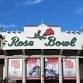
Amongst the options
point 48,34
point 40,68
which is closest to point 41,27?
point 48,34

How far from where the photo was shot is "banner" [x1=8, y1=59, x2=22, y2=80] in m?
104

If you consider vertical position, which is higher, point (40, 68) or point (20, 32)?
point (20, 32)

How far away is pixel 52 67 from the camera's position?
343 feet

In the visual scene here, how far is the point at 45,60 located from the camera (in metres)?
105

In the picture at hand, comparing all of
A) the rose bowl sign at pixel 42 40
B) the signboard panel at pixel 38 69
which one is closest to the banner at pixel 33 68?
the signboard panel at pixel 38 69

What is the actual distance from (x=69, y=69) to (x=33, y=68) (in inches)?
299

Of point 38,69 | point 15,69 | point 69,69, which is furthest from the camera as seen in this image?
point 69,69

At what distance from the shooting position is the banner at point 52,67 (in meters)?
104

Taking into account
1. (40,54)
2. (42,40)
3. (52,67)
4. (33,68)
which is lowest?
(33,68)

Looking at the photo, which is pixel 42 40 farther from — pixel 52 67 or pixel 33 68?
pixel 33 68

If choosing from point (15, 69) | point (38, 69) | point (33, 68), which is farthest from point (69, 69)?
point (15, 69)

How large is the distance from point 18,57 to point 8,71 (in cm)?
363

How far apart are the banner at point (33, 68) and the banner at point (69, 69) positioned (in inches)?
225

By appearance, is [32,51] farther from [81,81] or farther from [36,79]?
[81,81]
